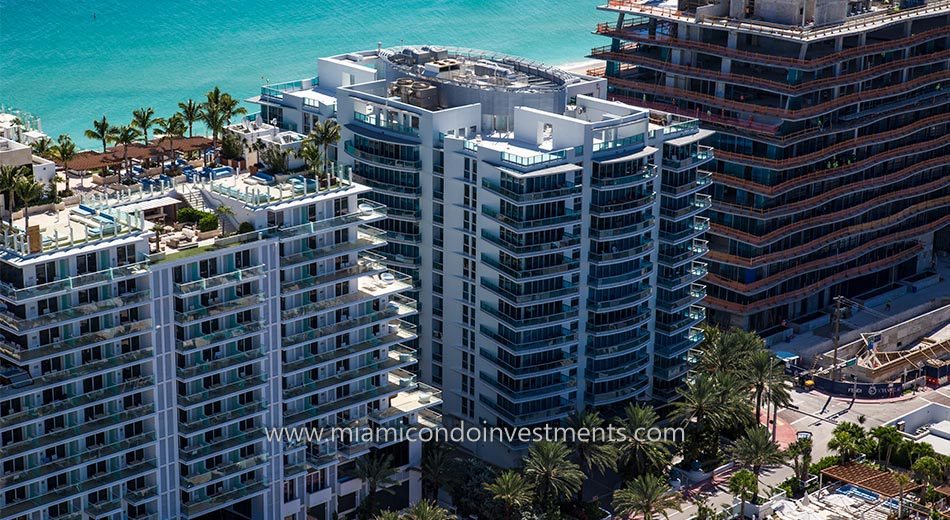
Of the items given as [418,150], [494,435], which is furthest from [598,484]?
[418,150]

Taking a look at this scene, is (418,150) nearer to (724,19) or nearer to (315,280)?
(315,280)

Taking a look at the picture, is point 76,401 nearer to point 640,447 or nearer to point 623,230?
point 640,447

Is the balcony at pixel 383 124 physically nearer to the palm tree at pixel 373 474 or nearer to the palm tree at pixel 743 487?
the palm tree at pixel 373 474

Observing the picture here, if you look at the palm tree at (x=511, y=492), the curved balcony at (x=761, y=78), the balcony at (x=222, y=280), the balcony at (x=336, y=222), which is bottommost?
the palm tree at (x=511, y=492)

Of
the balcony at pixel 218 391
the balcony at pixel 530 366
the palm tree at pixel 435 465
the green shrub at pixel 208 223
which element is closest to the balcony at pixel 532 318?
the balcony at pixel 530 366

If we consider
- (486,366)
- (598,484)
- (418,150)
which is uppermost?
(418,150)

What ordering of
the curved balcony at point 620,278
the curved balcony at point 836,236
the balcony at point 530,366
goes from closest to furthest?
1. the balcony at point 530,366
2. the curved balcony at point 620,278
3. the curved balcony at point 836,236
